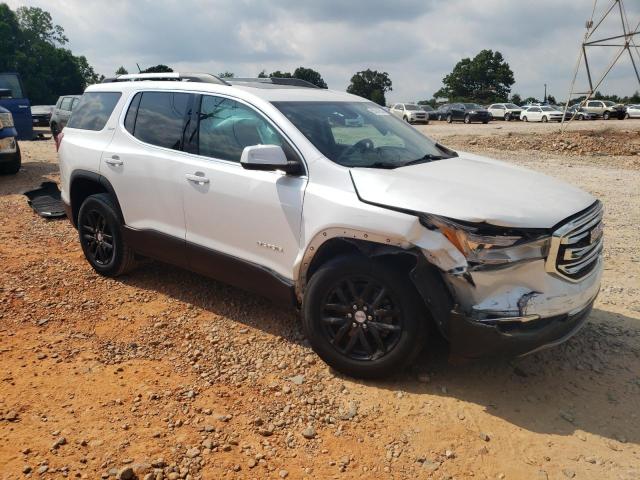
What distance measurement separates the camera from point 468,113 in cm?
4009

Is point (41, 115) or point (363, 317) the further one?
point (41, 115)

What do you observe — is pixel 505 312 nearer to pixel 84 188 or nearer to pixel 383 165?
pixel 383 165

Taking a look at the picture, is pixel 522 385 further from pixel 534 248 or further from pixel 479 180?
pixel 479 180

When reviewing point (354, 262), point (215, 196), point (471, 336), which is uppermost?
point (215, 196)

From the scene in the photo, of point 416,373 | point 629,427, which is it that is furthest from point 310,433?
point 629,427

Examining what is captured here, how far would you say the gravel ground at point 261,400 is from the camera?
9.09 ft

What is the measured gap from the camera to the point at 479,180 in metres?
3.51

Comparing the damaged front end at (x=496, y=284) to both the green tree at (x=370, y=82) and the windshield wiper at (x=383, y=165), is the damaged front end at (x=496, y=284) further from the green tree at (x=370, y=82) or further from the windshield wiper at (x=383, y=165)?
the green tree at (x=370, y=82)

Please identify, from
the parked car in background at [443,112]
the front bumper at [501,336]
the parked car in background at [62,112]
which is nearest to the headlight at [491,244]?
the front bumper at [501,336]

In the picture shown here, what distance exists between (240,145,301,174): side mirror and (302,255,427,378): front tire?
0.71 meters

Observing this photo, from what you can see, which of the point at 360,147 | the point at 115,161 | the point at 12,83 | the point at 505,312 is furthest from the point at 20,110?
the point at 505,312

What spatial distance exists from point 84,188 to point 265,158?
264cm

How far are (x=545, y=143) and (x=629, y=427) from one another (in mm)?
16499

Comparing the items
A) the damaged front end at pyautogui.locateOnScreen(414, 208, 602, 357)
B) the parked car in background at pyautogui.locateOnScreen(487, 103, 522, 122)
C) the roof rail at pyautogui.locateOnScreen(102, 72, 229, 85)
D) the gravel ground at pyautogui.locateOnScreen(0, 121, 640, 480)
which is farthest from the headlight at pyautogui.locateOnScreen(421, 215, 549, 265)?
the parked car in background at pyautogui.locateOnScreen(487, 103, 522, 122)
